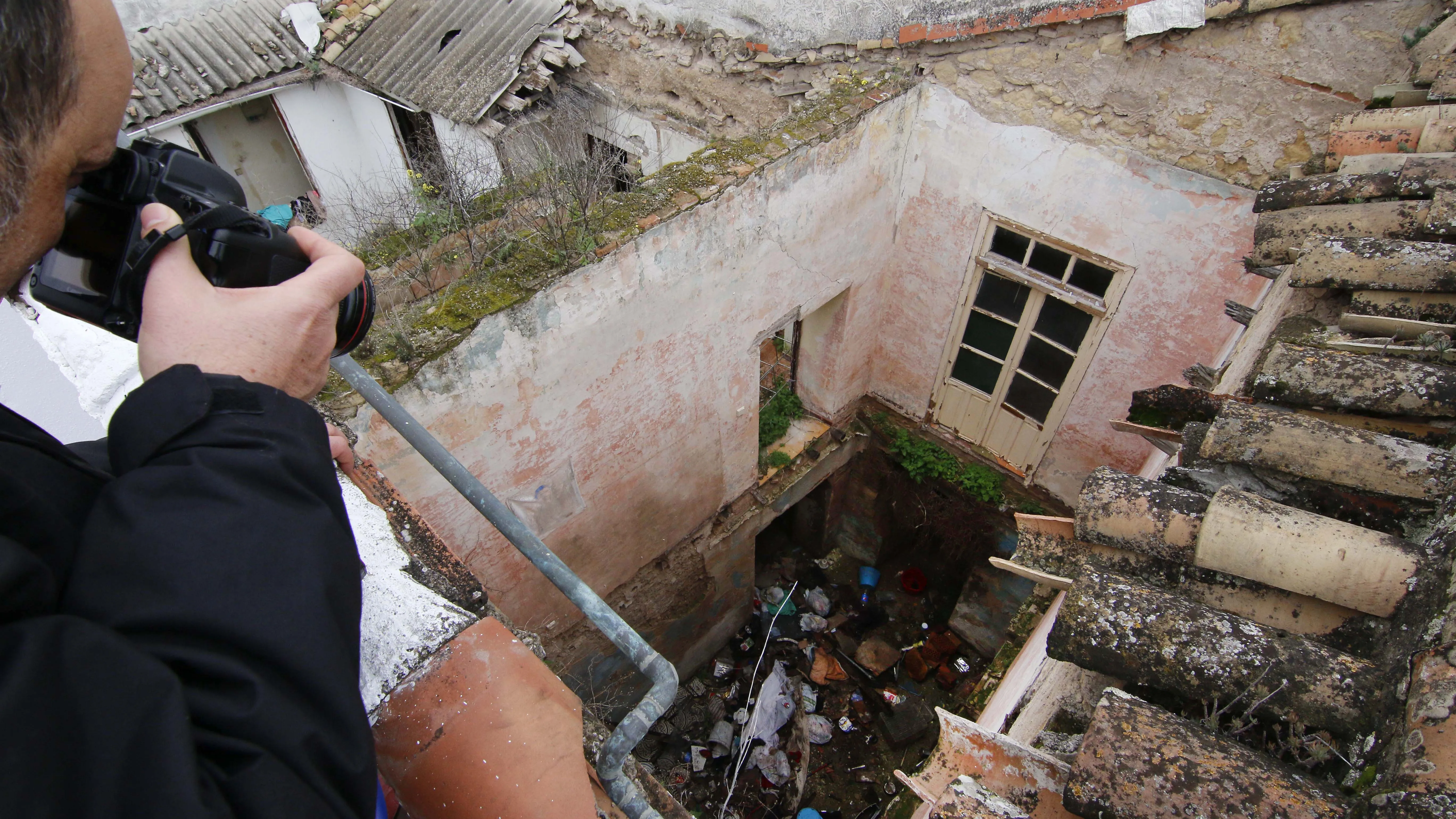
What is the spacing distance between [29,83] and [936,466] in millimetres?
6207

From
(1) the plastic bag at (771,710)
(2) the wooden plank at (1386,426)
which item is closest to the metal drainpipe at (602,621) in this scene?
(2) the wooden plank at (1386,426)

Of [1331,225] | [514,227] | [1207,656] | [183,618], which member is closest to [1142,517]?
[1207,656]

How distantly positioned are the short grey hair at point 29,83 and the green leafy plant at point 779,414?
5.32 m

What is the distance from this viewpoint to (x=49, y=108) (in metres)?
Answer: 0.82

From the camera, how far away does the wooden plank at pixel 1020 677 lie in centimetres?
306

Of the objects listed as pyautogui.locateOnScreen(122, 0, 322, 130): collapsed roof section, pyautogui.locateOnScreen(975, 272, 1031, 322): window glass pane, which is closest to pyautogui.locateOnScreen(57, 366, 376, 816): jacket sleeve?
pyautogui.locateOnScreen(975, 272, 1031, 322): window glass pane

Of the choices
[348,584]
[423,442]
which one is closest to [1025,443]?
[423,442]

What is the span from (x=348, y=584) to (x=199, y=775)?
0.25m

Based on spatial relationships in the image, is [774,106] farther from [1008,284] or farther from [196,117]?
[196,117]

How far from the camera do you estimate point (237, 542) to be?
794 millimetres

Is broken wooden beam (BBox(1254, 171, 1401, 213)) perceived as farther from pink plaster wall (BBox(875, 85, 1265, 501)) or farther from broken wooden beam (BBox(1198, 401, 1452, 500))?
broken wooden beam (BBox(1198, 401, 1452, 500))

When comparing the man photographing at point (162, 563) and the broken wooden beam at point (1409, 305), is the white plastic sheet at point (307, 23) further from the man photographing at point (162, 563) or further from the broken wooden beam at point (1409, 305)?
the broken wooden beam at point (1409, 305)

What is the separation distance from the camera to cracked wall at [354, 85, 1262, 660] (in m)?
Answer: 3.66

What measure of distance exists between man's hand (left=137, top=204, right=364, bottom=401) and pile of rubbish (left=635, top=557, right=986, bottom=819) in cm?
477
